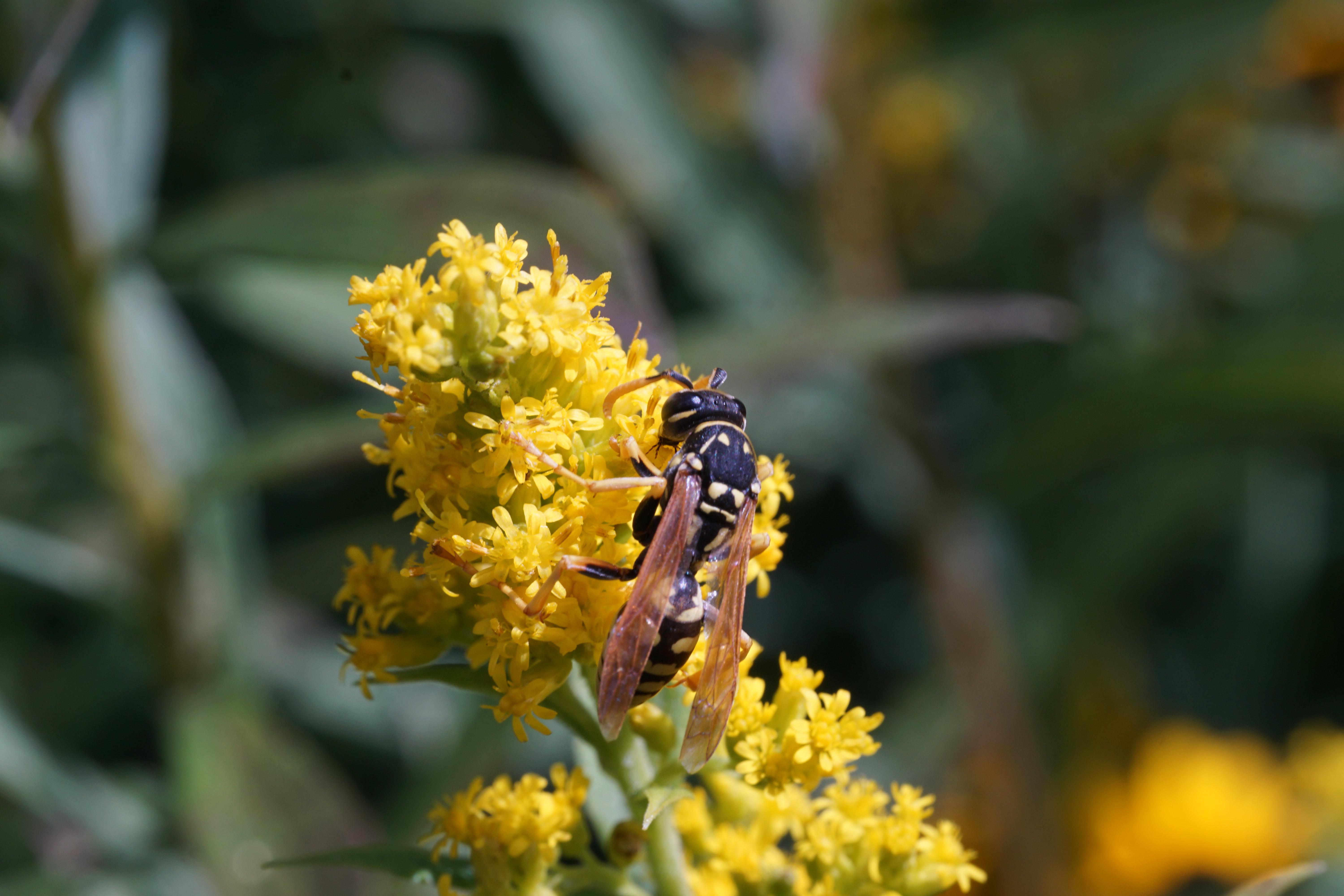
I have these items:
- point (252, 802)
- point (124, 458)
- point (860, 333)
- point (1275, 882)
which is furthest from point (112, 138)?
point (1275, 882)

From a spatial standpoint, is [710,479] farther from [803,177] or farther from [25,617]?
[25,617]

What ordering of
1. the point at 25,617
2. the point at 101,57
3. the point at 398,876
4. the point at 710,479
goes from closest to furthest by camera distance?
the point at 398,876
the point at 710,479
the point at 101,57
the point at 25,617

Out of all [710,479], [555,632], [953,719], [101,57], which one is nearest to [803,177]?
[953,719]

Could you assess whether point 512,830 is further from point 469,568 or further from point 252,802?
point 252,802

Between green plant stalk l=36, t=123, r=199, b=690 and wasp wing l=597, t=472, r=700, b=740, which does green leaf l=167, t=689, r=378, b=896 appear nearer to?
green plant stalk l=36, t=123, r=199, b=690

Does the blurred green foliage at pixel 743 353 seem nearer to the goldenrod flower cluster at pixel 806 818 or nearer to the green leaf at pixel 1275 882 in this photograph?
the goldenrod flower cluster at pixel 806 818
